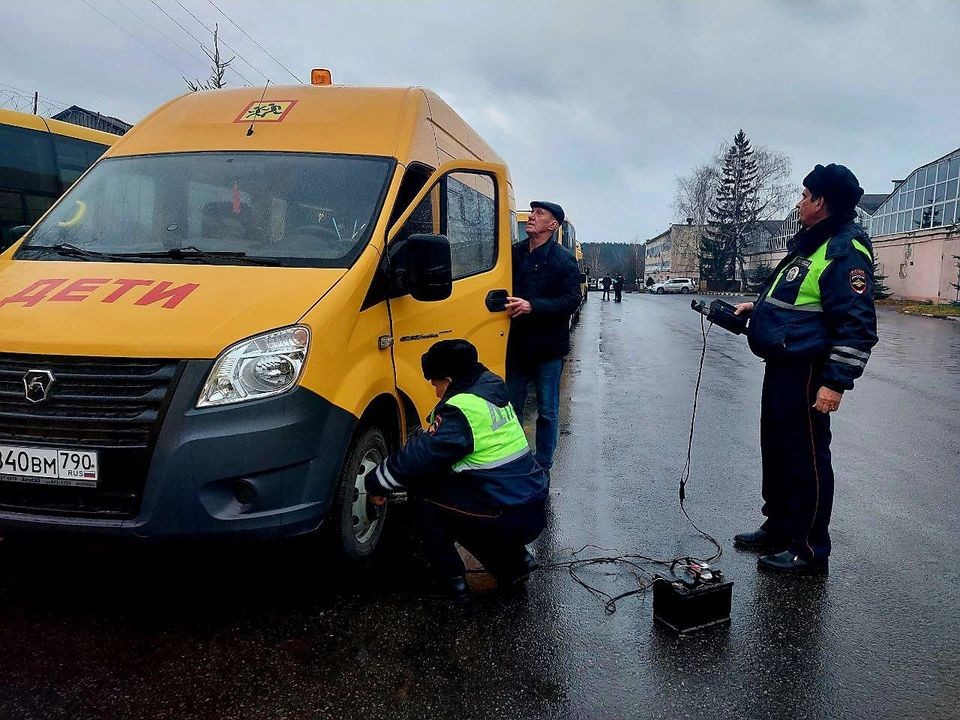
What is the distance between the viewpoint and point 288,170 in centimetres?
435

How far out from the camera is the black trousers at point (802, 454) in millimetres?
4000

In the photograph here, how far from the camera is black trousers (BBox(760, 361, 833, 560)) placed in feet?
13.1

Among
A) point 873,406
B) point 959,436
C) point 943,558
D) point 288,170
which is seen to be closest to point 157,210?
point 288,170

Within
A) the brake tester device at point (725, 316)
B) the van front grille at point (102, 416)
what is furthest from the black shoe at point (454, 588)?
the brake tester device at point (725, 316)

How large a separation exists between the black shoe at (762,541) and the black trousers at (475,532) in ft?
4.81

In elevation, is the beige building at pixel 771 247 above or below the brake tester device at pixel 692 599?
above

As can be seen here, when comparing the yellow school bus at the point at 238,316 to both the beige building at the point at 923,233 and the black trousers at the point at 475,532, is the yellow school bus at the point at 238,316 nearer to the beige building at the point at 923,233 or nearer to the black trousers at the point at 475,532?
the black trousers at the point at 475,532

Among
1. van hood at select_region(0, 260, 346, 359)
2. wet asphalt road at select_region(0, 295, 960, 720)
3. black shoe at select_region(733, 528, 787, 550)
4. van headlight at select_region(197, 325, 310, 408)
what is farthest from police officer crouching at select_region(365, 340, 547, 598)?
black shoe at select_region(733, 528, 787, 550)

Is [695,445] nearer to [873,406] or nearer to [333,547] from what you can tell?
[873,406]

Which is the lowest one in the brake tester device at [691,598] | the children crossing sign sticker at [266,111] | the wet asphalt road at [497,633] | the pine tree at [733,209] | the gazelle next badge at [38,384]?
the wet asphalt road at [497,633]

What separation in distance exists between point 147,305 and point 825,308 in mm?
3259

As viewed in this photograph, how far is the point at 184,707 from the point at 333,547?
1033 mm

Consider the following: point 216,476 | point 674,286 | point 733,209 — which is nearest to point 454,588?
point 216,476

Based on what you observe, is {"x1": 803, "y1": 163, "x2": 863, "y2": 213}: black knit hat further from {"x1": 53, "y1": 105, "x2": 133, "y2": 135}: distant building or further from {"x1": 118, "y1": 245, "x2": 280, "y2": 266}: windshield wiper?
{"x1": 53, "y1": 105, "x2": 133, "y2": 135}: distant building
